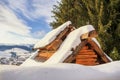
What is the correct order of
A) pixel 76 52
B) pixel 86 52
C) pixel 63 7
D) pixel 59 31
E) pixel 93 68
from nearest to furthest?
pixel 93 68, pixel 76 52, pixel 86 52, pixel 59 31, pixel 63 7

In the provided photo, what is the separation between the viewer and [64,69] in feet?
8.21

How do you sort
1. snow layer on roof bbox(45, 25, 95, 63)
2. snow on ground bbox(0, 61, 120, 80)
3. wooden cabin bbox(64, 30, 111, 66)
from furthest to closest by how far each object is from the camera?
wooden cabin bbox(64, 30, 111, 66)
snow layer on roof bbox(45, 25, 95, 63)
snow on ground bbox(0, 61, 120, 80)

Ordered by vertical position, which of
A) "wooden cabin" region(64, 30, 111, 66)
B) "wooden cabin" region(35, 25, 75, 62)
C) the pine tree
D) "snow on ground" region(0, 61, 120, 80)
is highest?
the pine tree

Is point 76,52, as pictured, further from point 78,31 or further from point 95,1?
point 95,1

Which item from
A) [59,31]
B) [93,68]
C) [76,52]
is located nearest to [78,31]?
[76,52]

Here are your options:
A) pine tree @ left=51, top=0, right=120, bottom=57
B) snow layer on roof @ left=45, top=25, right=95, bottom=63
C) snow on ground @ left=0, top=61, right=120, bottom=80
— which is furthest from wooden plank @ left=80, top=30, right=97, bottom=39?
pine tree @ left=51, top=0, right=120, bottom=57

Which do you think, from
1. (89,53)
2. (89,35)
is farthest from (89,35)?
(89,53)

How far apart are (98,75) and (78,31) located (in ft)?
27.3

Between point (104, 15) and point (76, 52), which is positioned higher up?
point (104, 15)

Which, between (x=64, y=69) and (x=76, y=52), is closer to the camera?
(x=64, y=69)

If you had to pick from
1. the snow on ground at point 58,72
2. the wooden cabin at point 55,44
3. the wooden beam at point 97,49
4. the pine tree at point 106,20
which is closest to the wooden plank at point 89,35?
the wooden beam at point 97,49

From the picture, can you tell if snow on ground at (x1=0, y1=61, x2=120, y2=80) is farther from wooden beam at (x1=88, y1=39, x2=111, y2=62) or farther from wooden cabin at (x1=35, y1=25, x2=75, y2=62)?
wooden cabin at (x1=35, y1=25, x2=75, y2=62)

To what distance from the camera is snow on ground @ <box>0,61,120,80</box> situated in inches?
87.8

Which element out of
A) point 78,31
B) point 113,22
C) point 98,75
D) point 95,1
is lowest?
point 98,75
